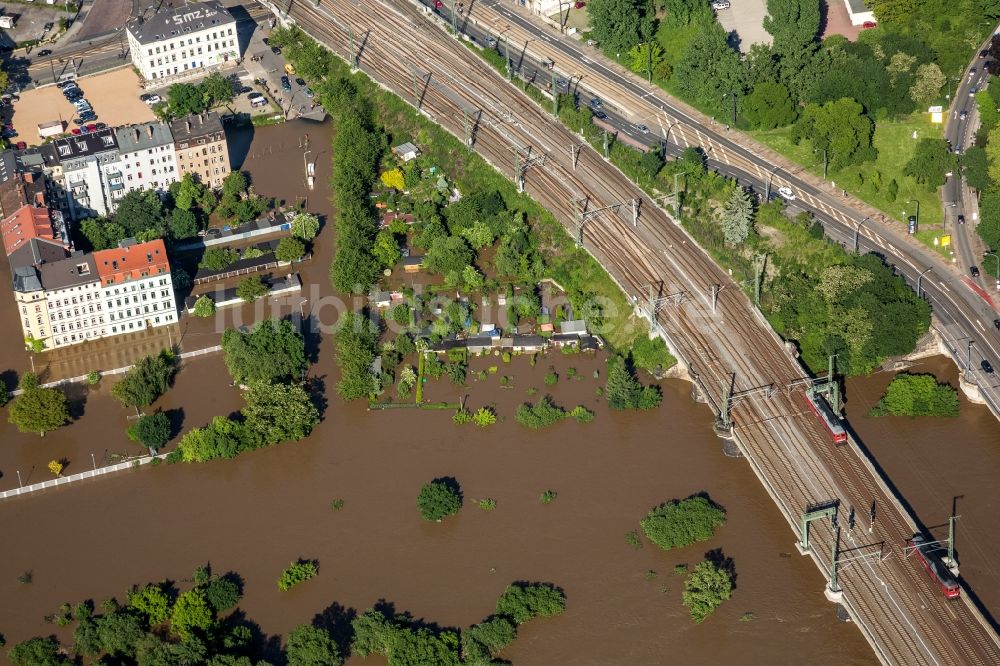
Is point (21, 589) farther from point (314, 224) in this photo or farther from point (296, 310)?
point (314, 224)

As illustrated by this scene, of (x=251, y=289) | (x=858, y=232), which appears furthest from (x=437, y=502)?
(x=858, y=232)

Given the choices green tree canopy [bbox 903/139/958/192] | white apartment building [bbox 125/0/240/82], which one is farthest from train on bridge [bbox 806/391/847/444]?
white apartment building [bbox 125/0/240/82]

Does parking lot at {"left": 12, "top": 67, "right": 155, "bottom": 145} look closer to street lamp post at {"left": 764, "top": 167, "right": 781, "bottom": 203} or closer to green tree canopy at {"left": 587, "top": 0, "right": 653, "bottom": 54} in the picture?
green tree canopy at {"left": 587, "top": 0, "right": 653, "bottom": 54}

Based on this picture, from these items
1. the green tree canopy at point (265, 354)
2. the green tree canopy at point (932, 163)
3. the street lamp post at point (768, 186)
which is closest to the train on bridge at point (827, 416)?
the street lamp post at point (768, 186)

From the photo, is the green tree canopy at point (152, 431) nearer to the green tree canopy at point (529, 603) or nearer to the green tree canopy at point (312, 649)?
the green tree canopy at point (312, 649)

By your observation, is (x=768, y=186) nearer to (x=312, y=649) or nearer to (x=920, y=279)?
(x=920, y=279)

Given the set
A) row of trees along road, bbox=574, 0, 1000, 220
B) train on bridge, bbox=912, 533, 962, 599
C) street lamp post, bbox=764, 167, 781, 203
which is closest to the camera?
train on bridge, bbox=912, 533, 962, 599

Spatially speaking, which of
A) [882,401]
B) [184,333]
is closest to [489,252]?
[184,333]
